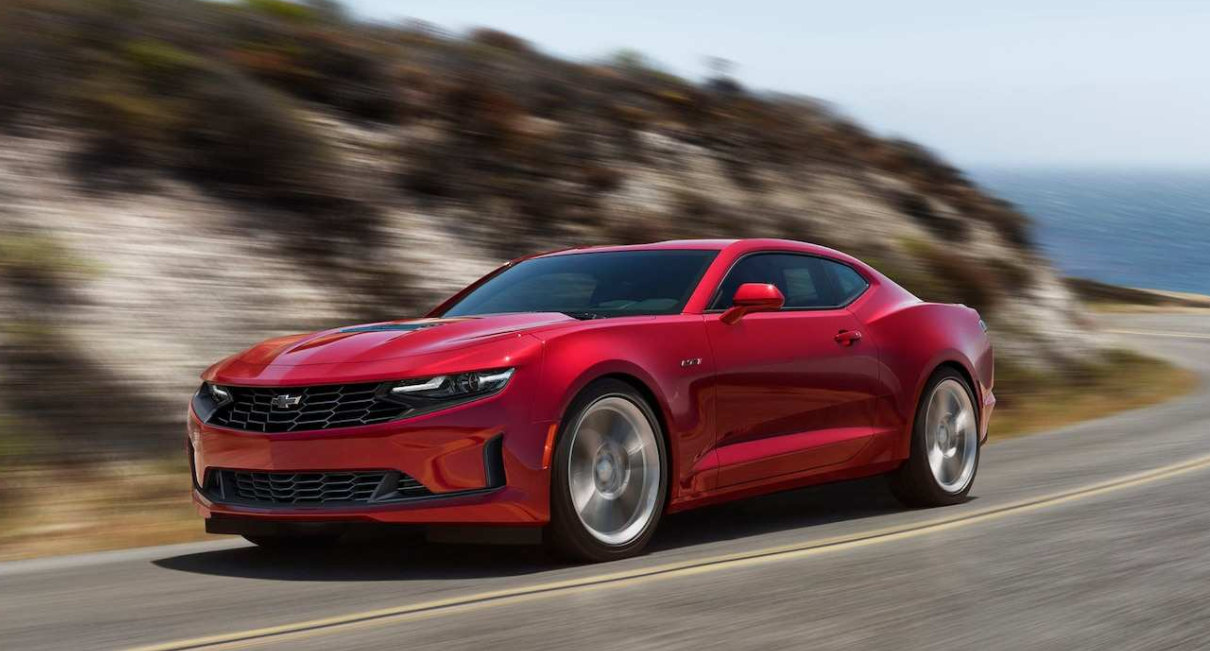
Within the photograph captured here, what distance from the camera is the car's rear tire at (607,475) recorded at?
20.2 ft

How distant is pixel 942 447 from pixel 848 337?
1145mm

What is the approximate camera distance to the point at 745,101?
2270 centimetres

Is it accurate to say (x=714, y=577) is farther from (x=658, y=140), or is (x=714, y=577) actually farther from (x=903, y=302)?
(x=658, y=140)

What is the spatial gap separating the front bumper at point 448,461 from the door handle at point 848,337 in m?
2.29

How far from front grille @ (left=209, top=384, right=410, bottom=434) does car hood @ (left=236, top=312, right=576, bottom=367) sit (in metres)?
0.16

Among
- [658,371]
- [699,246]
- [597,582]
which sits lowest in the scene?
[597,582]

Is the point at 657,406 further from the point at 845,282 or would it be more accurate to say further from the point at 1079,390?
the point at 1079,390

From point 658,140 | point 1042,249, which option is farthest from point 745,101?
point 1042,249

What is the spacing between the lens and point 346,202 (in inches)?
528

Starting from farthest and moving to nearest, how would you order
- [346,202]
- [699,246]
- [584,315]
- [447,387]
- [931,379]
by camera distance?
[346,202]
[931,379]
[699,246]
[584,315]
[447,387]

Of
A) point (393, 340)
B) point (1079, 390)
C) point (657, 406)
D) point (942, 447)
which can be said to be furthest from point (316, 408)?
point (1079, 390)

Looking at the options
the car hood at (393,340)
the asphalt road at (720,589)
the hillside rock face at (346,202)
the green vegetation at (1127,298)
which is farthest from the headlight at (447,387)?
the green vegetation at (1127,298)

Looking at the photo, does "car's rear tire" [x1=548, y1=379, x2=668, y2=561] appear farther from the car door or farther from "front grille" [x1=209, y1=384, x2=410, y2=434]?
"front grille" [x1=209, y1=384, x2=410, y2=434]

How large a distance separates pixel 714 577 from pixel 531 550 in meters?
1.11
